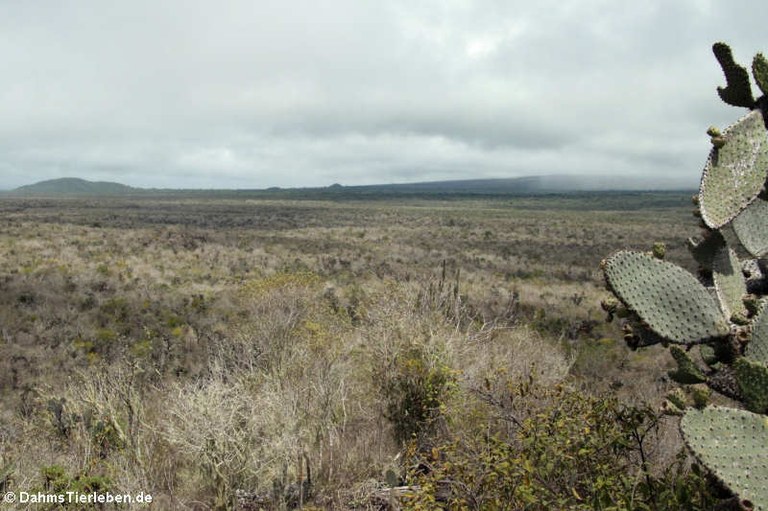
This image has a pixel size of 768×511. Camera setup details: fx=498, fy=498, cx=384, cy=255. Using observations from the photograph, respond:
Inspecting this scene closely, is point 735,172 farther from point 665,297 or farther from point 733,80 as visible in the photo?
point 665,297

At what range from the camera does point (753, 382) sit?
251cm

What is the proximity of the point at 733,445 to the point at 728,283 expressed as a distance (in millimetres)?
1072

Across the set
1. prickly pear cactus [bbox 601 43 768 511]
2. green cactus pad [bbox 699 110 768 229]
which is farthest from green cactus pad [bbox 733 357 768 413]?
green cactus pad [bbox 699 110 768 229]

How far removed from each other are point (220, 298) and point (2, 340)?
23.3 ft

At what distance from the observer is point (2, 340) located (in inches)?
509

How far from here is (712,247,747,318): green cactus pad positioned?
2996mm

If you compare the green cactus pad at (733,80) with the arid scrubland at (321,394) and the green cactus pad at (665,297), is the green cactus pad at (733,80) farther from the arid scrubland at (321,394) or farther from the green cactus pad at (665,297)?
the arid scrubland at (321,394)

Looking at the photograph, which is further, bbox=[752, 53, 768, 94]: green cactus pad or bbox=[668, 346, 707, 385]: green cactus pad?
bbox=[752, 53, 768, 94]: green cactus pad

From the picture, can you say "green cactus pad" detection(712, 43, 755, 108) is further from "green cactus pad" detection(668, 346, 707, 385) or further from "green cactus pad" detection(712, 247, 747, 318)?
"green cactus pad" detection(668, 346, 707, 385)

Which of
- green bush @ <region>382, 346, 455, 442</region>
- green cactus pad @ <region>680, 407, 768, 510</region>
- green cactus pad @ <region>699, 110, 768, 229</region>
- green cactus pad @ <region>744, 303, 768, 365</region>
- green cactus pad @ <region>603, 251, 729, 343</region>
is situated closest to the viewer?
green cactus pad @ <region>680, 407, 768, 510</region>

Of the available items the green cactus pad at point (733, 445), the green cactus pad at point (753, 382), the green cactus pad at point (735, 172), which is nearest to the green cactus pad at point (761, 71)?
the green cactus pad at point (735, 172)

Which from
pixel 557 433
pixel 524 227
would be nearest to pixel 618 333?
pixel 557 433

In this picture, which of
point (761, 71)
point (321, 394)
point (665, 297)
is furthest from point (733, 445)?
point (321, 394)

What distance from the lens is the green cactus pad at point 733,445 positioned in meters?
2.36
